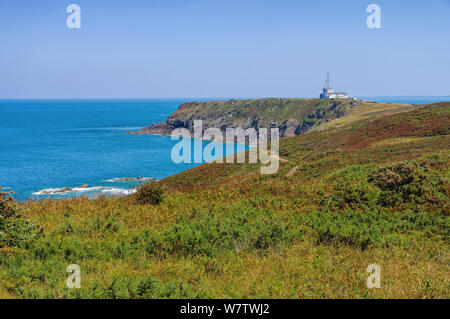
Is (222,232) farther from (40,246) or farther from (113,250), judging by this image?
(40,246)

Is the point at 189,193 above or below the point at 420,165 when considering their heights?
below

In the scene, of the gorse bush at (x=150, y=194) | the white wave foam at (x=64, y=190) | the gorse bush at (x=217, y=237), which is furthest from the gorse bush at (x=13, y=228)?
the white wave foam at (x=64, y=190)

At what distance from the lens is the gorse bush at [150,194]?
16.2m

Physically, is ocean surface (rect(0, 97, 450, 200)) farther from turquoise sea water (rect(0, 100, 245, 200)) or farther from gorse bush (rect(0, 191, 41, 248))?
gorse bush (rect(0, 191, 41, 248))

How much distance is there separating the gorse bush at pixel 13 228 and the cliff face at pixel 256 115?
120108 mm

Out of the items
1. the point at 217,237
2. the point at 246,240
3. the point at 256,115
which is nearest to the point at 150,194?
the point at 217,237

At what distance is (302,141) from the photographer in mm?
41875

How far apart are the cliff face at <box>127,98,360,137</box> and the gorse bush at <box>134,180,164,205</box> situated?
113 metres

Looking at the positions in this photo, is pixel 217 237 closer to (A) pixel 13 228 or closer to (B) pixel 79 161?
(A) pixel 13 228

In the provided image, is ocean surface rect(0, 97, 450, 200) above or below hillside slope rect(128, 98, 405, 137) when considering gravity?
below

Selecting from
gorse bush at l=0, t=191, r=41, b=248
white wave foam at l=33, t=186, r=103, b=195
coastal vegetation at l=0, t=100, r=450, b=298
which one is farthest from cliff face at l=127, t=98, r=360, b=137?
gorse bush at l=0, t=191, r=41, b=248

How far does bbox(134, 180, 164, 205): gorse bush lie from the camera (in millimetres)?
16156

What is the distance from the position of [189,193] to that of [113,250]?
881cm
